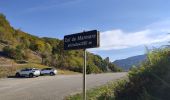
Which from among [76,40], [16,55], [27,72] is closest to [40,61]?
[16,55]

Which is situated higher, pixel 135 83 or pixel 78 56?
pixel 78 56

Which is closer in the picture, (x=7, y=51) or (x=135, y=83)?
(x=135, y=83)

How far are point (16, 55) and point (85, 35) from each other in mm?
57105

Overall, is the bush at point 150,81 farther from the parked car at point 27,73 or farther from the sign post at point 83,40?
the parked car at point 27,73

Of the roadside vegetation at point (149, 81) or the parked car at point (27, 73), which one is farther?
the parked car at point (27, 73)

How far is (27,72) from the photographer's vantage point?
187ft

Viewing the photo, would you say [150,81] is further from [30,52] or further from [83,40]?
[30,52]

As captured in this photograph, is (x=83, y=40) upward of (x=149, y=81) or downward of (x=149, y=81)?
upward

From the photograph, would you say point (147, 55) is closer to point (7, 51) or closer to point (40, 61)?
point (7, 51)

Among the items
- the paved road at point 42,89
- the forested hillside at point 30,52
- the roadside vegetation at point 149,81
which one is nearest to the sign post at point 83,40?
the roadside vegetation at point 149,81

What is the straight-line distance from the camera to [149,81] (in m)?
9.48

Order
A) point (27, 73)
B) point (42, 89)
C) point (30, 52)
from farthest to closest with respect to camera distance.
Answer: point (30, 52) → point (27, 73) → point (42, 89)

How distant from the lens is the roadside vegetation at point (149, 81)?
8.67m

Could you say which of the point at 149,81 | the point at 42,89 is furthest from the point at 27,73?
the point at 149,81
